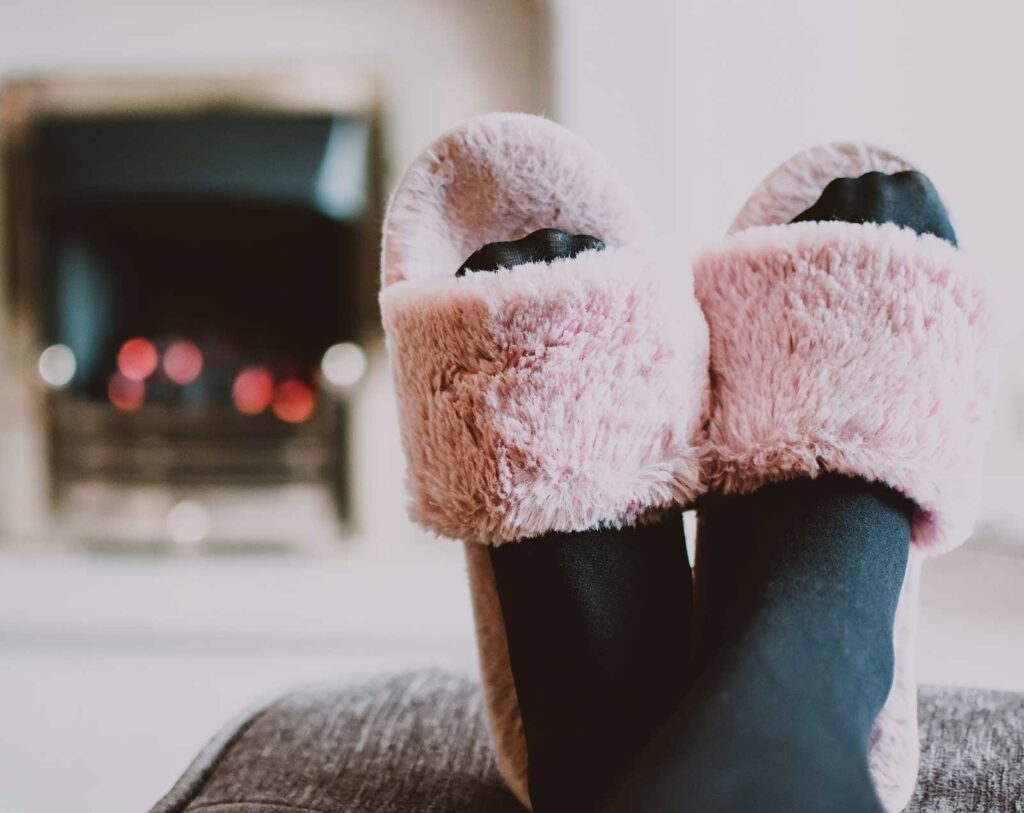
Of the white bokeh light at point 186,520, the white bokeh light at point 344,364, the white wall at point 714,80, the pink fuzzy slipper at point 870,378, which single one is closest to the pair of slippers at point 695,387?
the pink fuzzy slipper at point 870,378

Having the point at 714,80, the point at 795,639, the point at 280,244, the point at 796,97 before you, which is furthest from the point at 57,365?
the point at 795,639

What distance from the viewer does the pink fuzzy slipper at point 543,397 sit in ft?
1.57

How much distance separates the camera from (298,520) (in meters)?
1.64

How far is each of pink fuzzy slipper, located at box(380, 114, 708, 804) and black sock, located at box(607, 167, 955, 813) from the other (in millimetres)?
59

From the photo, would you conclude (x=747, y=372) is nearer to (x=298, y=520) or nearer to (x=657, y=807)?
(x=657, y=807)

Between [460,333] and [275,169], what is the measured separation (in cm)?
126

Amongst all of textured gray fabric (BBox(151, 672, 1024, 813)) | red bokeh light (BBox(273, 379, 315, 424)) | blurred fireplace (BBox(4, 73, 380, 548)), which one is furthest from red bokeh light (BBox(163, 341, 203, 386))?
textured gray fabric (BBox(151, 672, 1024, 813))

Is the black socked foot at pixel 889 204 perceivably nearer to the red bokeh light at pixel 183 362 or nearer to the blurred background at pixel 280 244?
the blurred background at pixel 280 244

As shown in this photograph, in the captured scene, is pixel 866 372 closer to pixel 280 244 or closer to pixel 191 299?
pixel 280 244

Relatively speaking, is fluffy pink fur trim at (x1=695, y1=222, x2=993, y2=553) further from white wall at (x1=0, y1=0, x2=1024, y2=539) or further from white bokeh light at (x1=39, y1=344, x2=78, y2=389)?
white bokeh light at (x1=39, y1=344, x2=78, y2=389)

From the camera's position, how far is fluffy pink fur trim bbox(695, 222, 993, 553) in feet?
1.61

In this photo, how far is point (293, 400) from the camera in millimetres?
1657

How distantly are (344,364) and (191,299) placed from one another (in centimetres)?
32

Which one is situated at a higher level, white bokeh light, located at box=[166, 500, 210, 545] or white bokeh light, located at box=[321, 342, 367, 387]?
white bokeh light, located at box=[321, 342, 367, 387]
